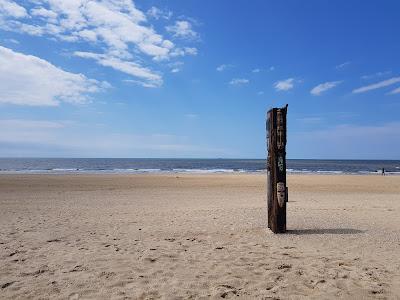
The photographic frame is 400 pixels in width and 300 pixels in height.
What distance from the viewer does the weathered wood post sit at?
326 inches

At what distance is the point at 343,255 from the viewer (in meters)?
6.50

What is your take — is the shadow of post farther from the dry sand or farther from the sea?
the sea

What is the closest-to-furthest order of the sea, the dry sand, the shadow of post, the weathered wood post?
the dry sand, the weathered wood post, the shadow of post, the sea

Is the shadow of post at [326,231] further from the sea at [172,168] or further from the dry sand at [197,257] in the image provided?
the sea at [172,168]

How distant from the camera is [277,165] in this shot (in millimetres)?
8383

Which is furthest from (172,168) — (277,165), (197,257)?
(197,257)

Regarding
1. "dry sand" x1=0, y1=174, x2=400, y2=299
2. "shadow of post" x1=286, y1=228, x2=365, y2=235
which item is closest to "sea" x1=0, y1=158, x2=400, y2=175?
"dry sand" x1=0, y1=174, x2=400, y2=299

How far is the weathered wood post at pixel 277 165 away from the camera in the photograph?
8.28 m

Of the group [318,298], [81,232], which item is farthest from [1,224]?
[318,298]

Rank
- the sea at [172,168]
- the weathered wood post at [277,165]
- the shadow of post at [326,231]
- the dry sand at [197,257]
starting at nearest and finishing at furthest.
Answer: the dry sand at [197,257] → the weathered wood post at [277,165] → the shadow of post at [326,231] → the sea at [172,168]

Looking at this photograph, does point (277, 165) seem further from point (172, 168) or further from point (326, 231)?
point (172, 168)

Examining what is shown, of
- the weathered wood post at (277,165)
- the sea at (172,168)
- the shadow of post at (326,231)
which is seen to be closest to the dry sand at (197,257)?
the shadow of post at (326,231)

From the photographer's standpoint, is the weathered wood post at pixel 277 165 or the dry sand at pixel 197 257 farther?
the weathered wood post at pixel 277 165

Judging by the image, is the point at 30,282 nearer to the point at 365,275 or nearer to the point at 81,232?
the point at 81,232
